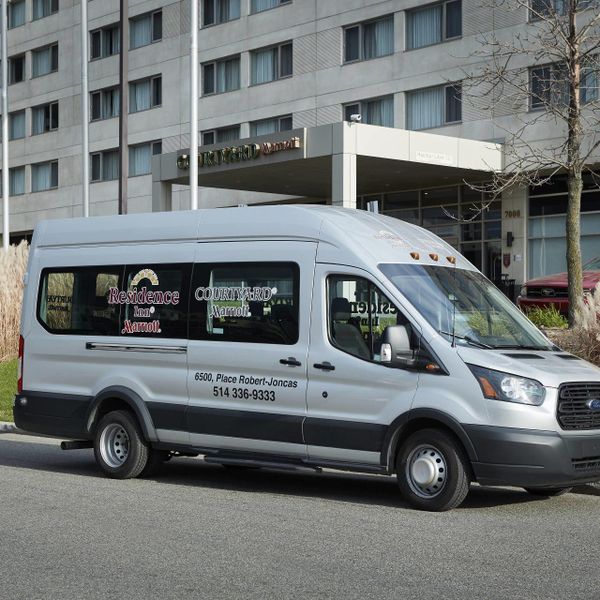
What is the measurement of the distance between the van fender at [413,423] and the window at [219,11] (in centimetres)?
3551

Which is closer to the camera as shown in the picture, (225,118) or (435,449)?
(435,449)

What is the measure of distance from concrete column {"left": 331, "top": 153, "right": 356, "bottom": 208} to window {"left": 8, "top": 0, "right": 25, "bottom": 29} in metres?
31.3

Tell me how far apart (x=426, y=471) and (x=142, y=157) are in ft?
129

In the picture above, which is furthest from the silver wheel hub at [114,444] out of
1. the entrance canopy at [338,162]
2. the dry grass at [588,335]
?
the entrance canopy at [338,162]

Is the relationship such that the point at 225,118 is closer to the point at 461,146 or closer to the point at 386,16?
the point at 386,16

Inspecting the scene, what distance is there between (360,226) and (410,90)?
1074 inches

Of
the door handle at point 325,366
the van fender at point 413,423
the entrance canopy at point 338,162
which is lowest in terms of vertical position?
the van fender at point 413,423

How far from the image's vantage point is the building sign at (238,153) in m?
30.4

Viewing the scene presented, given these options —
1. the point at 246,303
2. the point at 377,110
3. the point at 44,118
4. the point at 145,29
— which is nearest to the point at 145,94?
the point at 145,29

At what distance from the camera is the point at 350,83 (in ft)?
124

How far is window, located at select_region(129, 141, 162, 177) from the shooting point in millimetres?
46031

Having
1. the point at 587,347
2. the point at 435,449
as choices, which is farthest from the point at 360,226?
the point at 587,347

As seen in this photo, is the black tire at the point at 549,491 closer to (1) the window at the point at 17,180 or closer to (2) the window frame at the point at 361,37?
(2) the window frame at the point at 361,37

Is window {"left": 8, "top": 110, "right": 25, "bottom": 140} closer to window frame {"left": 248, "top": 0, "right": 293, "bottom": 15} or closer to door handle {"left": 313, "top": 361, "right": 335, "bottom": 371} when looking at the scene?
window frame {"left": 248, "top": 0, "right": 293, "bottom": 15}
